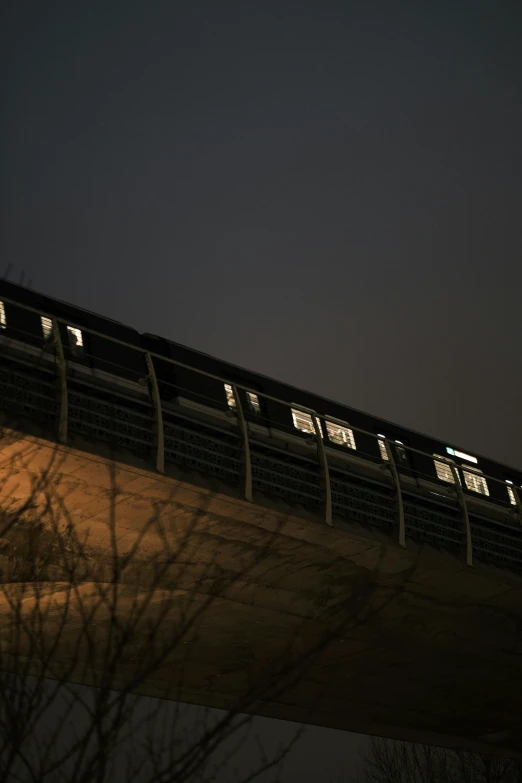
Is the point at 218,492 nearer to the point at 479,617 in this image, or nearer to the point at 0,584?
the point at 0,584

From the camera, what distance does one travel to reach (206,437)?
42.2 feet

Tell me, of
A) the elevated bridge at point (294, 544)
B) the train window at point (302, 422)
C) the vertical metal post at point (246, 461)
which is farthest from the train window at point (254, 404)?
the vertical metal post at point (246, 461)

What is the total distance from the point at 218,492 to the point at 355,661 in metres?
7.83

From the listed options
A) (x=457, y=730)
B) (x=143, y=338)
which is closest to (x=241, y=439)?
(x=143, y=338)

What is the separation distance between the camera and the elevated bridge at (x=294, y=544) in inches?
465

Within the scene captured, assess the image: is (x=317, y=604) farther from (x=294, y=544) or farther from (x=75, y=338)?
(x=75, y=338)

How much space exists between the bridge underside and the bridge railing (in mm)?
364

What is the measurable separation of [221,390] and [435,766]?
88.2 ft

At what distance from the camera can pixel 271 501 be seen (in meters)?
13.2

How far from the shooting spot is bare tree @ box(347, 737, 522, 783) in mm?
36247

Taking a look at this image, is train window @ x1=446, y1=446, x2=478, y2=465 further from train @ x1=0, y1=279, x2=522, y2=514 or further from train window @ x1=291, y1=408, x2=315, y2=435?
train window @ x1=291, y1=408, x2=315, y2=435

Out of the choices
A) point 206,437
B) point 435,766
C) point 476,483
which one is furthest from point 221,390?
point 435,766

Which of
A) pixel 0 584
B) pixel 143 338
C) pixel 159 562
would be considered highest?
pixel 143 338

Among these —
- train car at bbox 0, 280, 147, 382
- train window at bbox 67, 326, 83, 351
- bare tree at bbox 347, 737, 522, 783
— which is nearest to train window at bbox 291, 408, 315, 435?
train car at bbox 0, 280, 147, 382
